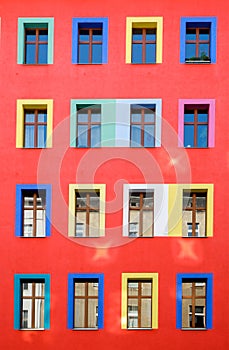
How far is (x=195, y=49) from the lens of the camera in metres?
21.0

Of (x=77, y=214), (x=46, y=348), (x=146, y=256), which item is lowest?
(x=46, y=348)

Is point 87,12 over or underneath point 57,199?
over

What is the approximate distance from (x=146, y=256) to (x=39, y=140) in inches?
197

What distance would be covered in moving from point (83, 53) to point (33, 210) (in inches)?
208

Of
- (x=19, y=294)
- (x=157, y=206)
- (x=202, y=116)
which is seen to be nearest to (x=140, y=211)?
(x=157, y=206)

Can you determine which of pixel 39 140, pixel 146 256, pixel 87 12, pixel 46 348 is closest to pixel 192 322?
pixel 146 256

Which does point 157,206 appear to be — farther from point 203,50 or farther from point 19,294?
point 203,50

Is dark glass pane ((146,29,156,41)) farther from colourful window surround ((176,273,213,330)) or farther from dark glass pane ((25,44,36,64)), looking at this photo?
colourful window surround ((176,273,213,330))

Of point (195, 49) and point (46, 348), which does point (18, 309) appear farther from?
point (195, 49)

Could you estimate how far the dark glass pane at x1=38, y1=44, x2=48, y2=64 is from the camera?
21.0 metres

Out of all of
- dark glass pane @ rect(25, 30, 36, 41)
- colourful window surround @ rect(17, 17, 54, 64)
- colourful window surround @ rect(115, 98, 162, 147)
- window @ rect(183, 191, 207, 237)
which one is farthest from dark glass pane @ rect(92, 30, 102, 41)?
window @ rect(183, 191, 207, 237)

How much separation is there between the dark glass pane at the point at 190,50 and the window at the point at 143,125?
6.80 feet

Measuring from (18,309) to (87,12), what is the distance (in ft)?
31.2

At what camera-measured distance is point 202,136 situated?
20.7 m
